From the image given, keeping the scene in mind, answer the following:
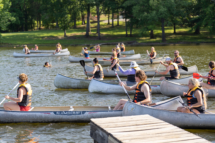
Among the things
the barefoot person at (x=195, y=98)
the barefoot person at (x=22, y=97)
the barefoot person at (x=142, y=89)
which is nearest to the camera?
the barefoot person at (x=195, y=98)

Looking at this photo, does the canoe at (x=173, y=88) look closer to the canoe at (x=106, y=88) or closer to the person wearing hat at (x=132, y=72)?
the canoe at (x=106, y=88)

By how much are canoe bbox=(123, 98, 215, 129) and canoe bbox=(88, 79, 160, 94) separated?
196 inches

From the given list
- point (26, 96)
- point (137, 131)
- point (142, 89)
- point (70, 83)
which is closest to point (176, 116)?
point (142, 89)

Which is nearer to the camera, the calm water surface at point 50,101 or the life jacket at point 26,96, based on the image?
the calm water surface at point 50,101

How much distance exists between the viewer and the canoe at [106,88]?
541 inches

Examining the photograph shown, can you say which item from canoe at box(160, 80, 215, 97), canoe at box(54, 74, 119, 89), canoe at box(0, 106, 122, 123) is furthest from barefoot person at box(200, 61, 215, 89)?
Answer: canoe at box(54, 74, 119, 89)

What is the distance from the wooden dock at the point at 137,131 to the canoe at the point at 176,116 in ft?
4.59

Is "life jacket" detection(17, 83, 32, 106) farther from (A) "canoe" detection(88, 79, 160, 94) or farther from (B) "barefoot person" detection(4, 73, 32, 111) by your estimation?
(A) "canoe" detection(88, 79, 160, 94)

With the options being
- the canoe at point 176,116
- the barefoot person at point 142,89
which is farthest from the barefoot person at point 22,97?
the barefoot person at point 142,89

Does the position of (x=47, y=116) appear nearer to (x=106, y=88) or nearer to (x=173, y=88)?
(x=106, y=88)

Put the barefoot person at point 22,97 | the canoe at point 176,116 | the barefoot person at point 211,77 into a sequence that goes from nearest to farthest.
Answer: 1. the canoe at point 176,116
2. the barefoot person at point 22,97
3. the barefoot person at point 211,77

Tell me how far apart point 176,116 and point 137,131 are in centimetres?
294

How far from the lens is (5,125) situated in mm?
9758

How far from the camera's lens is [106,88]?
13.9m
